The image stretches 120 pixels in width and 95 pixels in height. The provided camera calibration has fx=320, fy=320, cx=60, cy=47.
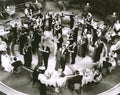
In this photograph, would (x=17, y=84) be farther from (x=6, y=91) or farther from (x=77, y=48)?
(x=77, y=48)

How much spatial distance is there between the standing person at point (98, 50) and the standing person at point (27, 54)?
2.01m

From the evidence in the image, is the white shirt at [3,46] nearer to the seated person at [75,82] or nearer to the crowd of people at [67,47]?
the crowd of people at [67,47]

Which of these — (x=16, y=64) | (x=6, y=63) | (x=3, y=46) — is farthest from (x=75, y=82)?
(x=3, y=46)

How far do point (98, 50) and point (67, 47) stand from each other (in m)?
1.01

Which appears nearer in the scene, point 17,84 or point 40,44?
point 17,84

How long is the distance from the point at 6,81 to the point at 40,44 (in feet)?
5.53

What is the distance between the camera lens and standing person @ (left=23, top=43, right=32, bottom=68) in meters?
9.35

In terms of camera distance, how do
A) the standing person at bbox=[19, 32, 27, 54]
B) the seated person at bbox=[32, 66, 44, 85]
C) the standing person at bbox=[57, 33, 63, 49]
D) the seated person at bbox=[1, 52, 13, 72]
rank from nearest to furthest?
the seated person at bbox=[32, 66, 44, 85] < the seated person at bbox=[1, 52, 13, 72] < the standing person at bbox=[19, 32, 27, 54] < the standing person at bbox=[57, 33, 63, 49]

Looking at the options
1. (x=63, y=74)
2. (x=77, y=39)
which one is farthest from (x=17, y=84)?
(x=77, y=39)

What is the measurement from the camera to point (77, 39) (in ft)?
35.4

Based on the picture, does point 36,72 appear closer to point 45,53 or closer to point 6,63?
point 45,53

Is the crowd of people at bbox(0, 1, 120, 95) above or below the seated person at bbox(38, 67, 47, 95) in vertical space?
above

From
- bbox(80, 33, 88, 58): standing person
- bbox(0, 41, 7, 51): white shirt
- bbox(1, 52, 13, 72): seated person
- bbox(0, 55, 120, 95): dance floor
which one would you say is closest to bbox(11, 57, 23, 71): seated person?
bbox(1, 52, 13, 72): seated person

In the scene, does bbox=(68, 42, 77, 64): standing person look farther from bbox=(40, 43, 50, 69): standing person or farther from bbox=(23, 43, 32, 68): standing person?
bbox=(23, 43, 32, 68): standing person
